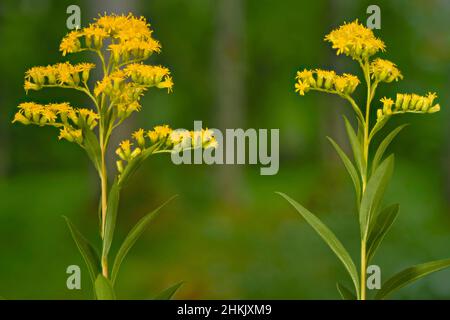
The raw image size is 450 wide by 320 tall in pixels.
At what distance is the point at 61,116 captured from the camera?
2.64 metres

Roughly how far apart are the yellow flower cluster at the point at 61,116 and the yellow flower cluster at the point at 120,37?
0.27m

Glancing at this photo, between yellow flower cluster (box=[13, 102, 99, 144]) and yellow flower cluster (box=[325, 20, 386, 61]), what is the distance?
3.86 ft

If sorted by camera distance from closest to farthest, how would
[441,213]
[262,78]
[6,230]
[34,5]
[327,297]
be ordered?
1. [327,297]
2. [441,213]
3. [6,230]
4. [34,5]
5. [262,78]

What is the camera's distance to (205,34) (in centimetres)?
1155

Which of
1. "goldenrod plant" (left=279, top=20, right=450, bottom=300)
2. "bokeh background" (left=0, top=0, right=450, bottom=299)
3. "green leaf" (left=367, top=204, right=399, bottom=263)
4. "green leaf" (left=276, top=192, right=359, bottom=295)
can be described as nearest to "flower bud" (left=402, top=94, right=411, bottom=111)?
"goldenrod plant" (left=279, top=20, right=450, bottom=300)

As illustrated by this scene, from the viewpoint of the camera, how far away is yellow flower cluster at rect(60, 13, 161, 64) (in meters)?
2.69

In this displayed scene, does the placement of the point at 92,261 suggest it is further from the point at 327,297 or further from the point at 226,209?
the point at 226,209

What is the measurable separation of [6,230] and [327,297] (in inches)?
184

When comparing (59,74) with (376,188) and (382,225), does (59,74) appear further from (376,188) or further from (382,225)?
(382,225)

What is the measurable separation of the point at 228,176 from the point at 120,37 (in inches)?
196

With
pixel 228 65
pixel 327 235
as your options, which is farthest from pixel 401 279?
pixel 228 65

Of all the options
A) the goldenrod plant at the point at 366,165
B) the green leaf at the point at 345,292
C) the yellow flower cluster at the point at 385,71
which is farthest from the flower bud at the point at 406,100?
the green leaf at the point at 345,292

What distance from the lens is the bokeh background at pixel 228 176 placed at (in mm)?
5375

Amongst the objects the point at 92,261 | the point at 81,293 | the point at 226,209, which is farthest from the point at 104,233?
the point at 226,209
